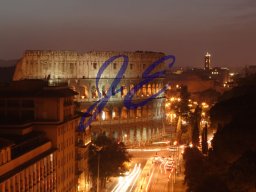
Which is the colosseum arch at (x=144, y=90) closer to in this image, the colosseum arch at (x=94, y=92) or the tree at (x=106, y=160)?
the colosseum arch at (x=94, y=92)

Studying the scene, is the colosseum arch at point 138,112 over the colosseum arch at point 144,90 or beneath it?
beneath

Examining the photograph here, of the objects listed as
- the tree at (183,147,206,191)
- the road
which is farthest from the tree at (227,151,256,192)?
the road

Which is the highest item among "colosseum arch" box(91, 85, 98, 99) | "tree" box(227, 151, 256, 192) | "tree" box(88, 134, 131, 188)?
"colosseum arch" box(91, 85, 98, 99)

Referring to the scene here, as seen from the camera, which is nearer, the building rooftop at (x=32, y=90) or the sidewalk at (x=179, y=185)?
the building rooftop at (x=32, y=90)

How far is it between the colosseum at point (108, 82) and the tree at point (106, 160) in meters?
22.9

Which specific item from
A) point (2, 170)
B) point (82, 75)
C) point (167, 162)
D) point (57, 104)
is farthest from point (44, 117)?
point (82, 75)

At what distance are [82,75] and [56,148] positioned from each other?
1615 inches

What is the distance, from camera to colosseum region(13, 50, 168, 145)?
78.5 m

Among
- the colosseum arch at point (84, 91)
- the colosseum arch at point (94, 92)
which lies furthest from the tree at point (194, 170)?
the colosseum arch at point (84, 91)

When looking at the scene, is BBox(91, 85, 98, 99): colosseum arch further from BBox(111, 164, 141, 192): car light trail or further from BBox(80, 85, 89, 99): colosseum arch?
BBox(111, 164, 141, 192): car light trail

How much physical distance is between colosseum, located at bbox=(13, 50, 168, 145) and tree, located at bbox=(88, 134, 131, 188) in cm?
2289

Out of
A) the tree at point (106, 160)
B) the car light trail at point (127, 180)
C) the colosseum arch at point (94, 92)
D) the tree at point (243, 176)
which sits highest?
the colosseum arch at point (94, 92)

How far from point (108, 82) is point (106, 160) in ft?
101

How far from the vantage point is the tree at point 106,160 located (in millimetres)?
51653
